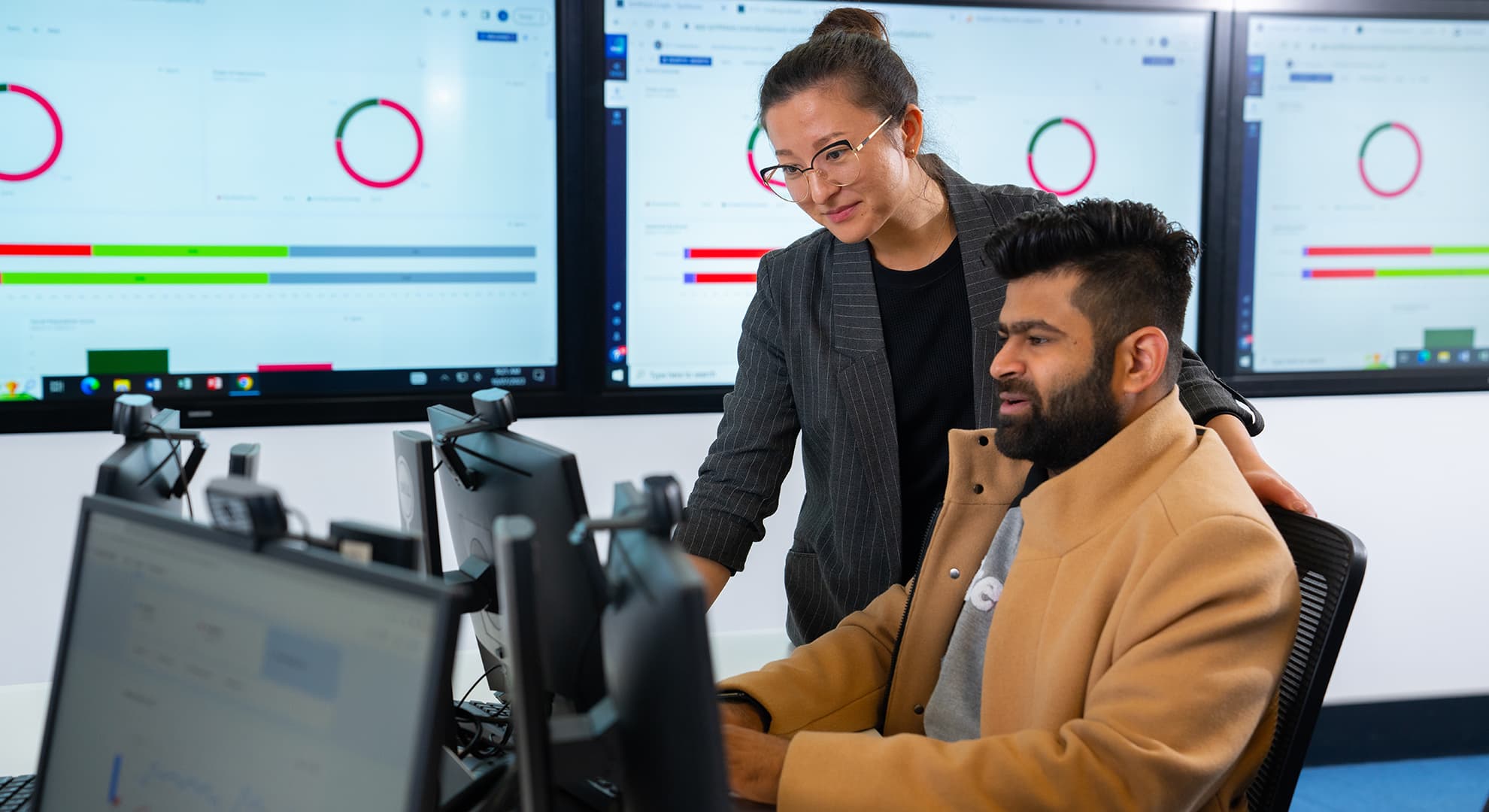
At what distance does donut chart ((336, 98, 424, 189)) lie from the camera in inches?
104

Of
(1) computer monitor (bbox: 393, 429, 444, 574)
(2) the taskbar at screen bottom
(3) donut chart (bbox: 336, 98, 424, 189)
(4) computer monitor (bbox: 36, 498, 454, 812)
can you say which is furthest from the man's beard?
(3) donut chart (bbox: 336, 98, 424, 189)

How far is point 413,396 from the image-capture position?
276cm

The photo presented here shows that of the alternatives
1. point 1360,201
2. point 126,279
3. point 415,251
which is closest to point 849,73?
point 415,251

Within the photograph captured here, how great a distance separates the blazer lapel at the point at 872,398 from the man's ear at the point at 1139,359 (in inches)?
18.2

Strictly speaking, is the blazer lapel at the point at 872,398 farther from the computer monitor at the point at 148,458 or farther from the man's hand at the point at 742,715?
the computer monitor at the point at 148,458

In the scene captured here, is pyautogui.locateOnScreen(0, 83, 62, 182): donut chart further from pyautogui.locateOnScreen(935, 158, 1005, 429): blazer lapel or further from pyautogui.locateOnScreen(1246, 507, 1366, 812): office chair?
pyautogui.locateOnScreen(1246, 507, 1366, 812): office chair

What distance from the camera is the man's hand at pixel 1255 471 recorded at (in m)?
1.51

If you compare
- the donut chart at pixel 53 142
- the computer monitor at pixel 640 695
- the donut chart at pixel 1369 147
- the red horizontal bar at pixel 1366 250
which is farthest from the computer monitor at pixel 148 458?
the donut chart at pixel 1369 147

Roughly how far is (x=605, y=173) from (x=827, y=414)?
3.66 ft

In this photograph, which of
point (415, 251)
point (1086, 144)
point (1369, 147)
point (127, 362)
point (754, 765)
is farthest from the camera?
point (1369, 147)

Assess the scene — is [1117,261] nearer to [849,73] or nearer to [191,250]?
[849,73]

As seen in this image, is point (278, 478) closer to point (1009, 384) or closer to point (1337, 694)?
point (1009, 384)

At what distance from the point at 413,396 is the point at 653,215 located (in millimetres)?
708

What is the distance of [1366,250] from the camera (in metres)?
3.21
